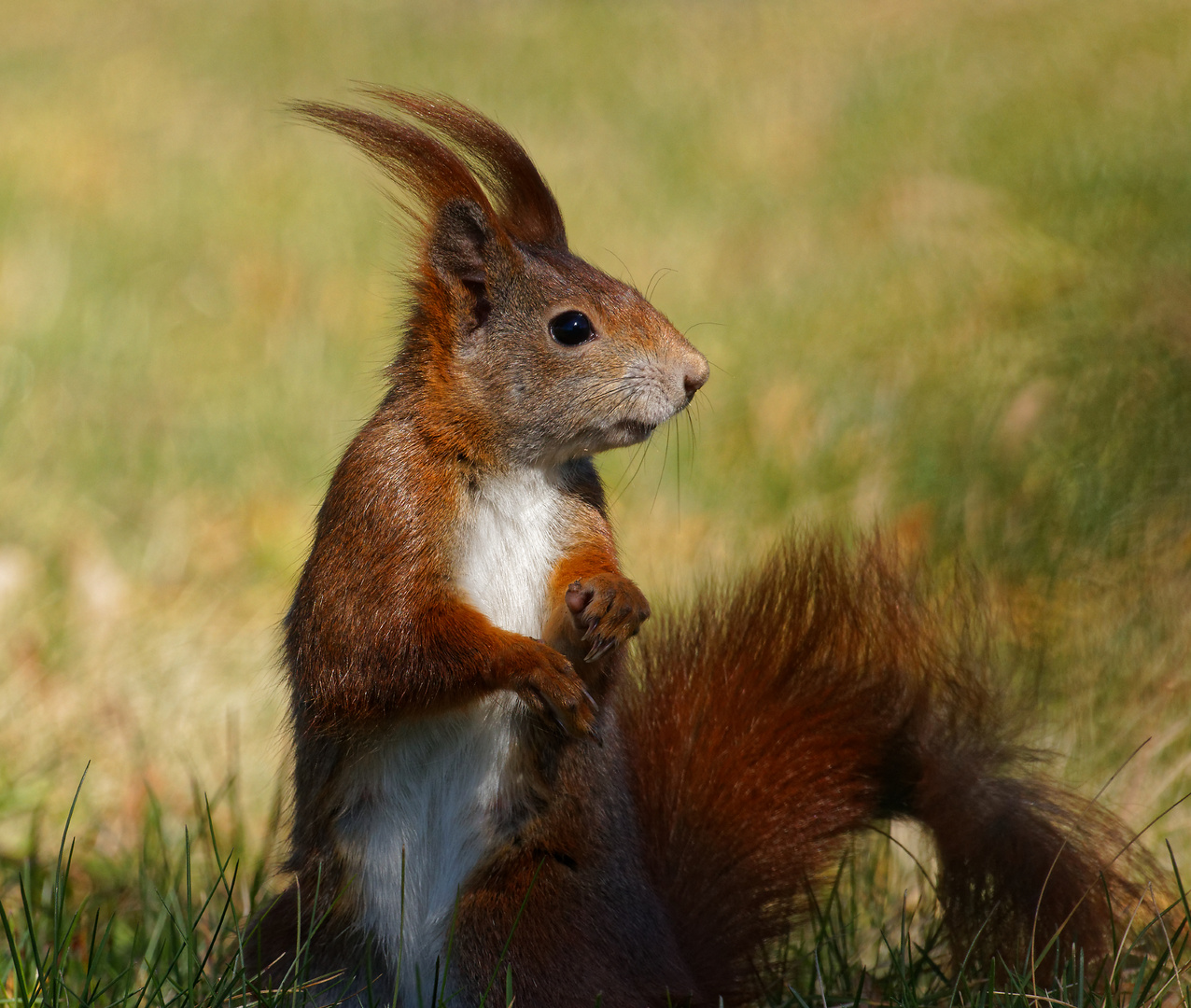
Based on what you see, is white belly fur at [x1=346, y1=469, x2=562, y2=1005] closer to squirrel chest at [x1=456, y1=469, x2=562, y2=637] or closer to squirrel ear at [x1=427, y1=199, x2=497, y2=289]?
squirrel chest at [x1=456, y1=469, x2=562, y2=637]

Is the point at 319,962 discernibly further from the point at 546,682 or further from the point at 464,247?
the point at 464,247

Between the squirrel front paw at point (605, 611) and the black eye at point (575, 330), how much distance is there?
27 cm

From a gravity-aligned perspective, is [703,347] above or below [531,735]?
above

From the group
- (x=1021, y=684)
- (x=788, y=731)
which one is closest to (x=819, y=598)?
(x=788, y=731)

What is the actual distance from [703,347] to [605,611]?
2.80 meters

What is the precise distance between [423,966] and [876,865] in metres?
0.81

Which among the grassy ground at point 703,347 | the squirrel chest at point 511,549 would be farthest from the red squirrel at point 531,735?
the grassy ground at point 703,347

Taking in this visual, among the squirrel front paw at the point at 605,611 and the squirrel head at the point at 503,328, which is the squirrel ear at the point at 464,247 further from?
the squirrel front paw at the point at 605,611

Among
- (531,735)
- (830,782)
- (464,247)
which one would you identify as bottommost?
(830,782)

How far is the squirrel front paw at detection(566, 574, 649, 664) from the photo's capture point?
1.46 meters

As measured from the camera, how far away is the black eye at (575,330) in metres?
1.60

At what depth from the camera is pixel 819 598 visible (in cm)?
188

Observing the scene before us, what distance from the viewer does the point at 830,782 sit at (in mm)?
1789

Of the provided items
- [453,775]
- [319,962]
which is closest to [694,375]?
[453,775]
